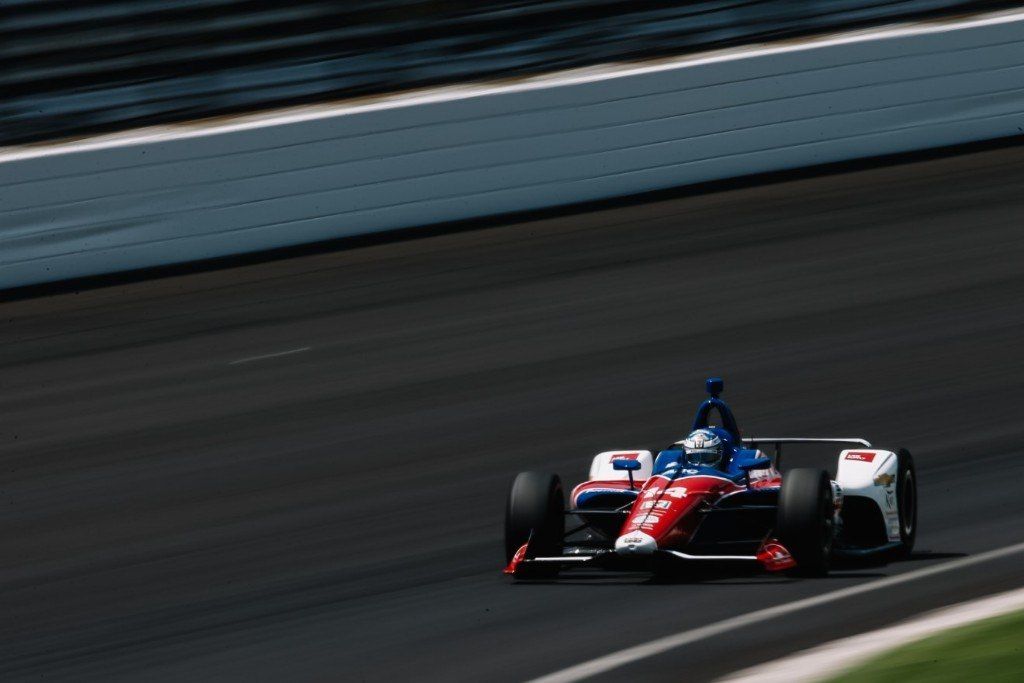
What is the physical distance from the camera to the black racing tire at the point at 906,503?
793cm

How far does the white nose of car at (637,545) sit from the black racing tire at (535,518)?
0.51 metres

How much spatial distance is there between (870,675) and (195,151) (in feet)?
35.6

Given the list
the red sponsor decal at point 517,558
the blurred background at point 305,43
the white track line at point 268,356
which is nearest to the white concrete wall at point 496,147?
the blurred background at point 305,43

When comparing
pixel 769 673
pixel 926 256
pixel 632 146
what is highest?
pixel 632 146

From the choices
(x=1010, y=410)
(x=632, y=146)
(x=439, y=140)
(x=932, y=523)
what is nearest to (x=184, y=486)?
(x=932, y=523)

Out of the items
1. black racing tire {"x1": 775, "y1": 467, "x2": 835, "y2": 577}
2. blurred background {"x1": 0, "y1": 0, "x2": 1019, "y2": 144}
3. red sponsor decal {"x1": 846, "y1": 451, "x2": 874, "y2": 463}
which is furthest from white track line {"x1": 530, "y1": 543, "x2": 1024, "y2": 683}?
blurred background {"x1": 0, "y1": 0, "x2": 1019, "y2": 144}

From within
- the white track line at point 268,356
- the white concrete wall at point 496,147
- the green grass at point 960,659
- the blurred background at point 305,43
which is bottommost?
the green grass at point 960,659

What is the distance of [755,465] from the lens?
304 inches

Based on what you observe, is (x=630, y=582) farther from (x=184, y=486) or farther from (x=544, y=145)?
(x=544, y=145)

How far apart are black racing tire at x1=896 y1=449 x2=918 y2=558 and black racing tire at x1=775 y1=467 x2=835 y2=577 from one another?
2.32 ft

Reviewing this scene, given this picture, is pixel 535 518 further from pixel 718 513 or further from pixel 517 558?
pixel 718 513

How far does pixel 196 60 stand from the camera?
16.7 metres

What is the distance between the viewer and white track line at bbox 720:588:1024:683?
5.83 m

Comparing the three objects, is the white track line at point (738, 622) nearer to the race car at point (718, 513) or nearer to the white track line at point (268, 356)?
the race car at point (718, 513)
